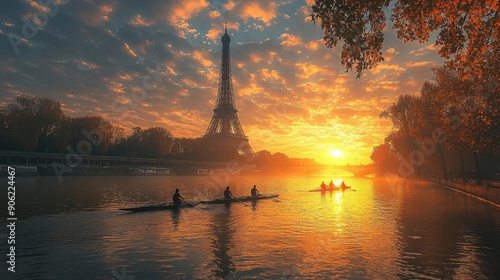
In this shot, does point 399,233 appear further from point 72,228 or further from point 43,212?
point 43,212

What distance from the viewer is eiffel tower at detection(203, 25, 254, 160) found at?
165750mm

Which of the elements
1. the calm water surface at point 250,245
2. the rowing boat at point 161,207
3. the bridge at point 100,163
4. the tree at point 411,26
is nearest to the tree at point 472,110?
the calm water surface at point 250,245

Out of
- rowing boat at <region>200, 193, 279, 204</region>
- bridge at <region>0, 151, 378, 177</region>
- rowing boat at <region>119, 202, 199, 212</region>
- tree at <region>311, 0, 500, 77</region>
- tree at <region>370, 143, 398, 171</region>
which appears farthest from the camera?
tree at <region>370, 143, 398, 171</region>

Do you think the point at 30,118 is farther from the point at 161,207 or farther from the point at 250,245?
the point at 250,245

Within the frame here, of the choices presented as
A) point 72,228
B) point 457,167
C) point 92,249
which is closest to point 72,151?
point 72,228

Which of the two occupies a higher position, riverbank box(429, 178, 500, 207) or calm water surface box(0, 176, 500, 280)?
riverbank box(429, 178, 500, 207)

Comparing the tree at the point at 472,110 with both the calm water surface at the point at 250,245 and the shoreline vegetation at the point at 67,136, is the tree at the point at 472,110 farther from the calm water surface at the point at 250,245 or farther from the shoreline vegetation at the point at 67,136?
the shoreline vegetation at the point at 67,136

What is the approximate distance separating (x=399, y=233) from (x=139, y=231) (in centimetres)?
1805

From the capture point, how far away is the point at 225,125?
571 feet

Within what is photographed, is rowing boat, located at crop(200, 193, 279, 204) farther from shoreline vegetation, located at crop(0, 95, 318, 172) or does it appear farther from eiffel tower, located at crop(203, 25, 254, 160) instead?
eiffel tower, located at crop(203, 25, 254, 160)

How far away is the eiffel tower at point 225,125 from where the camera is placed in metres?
166

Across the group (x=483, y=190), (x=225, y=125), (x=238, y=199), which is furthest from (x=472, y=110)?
(x=225, y=125)

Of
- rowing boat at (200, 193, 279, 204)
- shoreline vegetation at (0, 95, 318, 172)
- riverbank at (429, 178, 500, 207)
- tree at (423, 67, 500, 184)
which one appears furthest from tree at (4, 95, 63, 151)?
riverbank at (429, 178, 500, 207)

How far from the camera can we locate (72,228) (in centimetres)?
2333
